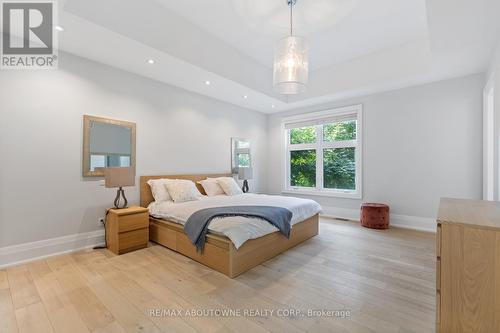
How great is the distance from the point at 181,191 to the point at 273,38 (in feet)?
9.26

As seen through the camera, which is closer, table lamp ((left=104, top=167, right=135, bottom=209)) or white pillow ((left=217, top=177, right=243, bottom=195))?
table lamp ((left=104, top=167, right=135, bottom=209))

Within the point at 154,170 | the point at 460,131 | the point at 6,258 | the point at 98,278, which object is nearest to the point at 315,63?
the point at 460,131

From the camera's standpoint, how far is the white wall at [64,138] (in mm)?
2633

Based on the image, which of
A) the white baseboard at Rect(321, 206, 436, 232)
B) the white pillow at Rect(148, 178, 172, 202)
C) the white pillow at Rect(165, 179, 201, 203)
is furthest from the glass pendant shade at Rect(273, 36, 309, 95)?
the white baseboard at Rect(321, 206, 436, 232)

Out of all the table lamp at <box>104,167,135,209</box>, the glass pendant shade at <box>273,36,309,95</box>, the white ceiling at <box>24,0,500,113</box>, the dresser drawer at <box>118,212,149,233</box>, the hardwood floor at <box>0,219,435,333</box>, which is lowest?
the hardwood floor at <box>0,219,435,333</box>

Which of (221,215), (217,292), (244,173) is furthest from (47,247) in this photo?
(244,173)

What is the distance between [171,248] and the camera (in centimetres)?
310

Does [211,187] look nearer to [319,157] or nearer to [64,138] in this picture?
[64,138]

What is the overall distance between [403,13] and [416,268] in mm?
3188

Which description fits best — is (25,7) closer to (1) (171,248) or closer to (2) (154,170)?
(2) (154,170)

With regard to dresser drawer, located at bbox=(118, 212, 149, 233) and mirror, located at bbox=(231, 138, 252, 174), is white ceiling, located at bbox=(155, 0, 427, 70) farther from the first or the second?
dresser drawer, located at bbox=(118, 212, 149, 233)

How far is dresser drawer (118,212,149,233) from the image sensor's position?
2.95 metres

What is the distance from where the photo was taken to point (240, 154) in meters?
5.47

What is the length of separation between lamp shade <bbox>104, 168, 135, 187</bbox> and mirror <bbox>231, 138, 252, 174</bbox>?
99.3 inches
